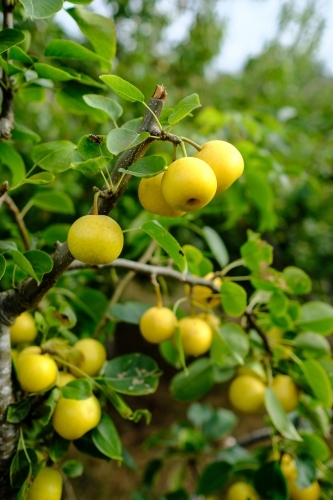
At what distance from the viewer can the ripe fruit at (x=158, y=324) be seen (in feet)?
1.64

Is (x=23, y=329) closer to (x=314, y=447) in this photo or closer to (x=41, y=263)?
(x=41, y=263)

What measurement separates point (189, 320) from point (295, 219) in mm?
1120

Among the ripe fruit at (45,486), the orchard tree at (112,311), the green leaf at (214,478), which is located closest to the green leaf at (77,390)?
the orchard tree at (112,311)

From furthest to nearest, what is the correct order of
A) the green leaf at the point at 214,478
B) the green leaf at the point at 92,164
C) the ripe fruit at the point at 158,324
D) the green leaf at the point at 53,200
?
the green leaf at the point at 214,478 < the green leaf at the point at 53,200 < the ripe fruit at the point at 158,324 < the green leaf at the point at 92,164

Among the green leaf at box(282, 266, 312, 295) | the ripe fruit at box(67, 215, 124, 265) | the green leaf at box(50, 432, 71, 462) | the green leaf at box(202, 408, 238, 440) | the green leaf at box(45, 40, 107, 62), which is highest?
the green leaf at box(45, 40, 107, 62)

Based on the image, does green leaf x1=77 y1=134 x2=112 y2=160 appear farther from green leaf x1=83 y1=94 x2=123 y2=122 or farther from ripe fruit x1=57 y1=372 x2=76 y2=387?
ripe fruit x1=57 y1=372 x2=76 y2=387

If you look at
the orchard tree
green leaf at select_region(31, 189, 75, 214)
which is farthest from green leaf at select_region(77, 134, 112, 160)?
green leaf at select_region(31, 189, 75, 214)

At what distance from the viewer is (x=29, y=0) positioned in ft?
1.05

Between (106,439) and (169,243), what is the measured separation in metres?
0.27

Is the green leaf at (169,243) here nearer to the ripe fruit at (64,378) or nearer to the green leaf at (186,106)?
the green leaf at (186,106)

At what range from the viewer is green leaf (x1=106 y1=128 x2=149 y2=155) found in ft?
0.95

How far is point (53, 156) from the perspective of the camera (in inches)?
18.1

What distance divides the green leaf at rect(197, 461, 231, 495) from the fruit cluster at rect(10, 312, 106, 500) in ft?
1.26

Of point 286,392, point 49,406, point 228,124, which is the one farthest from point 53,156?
point 228,124
